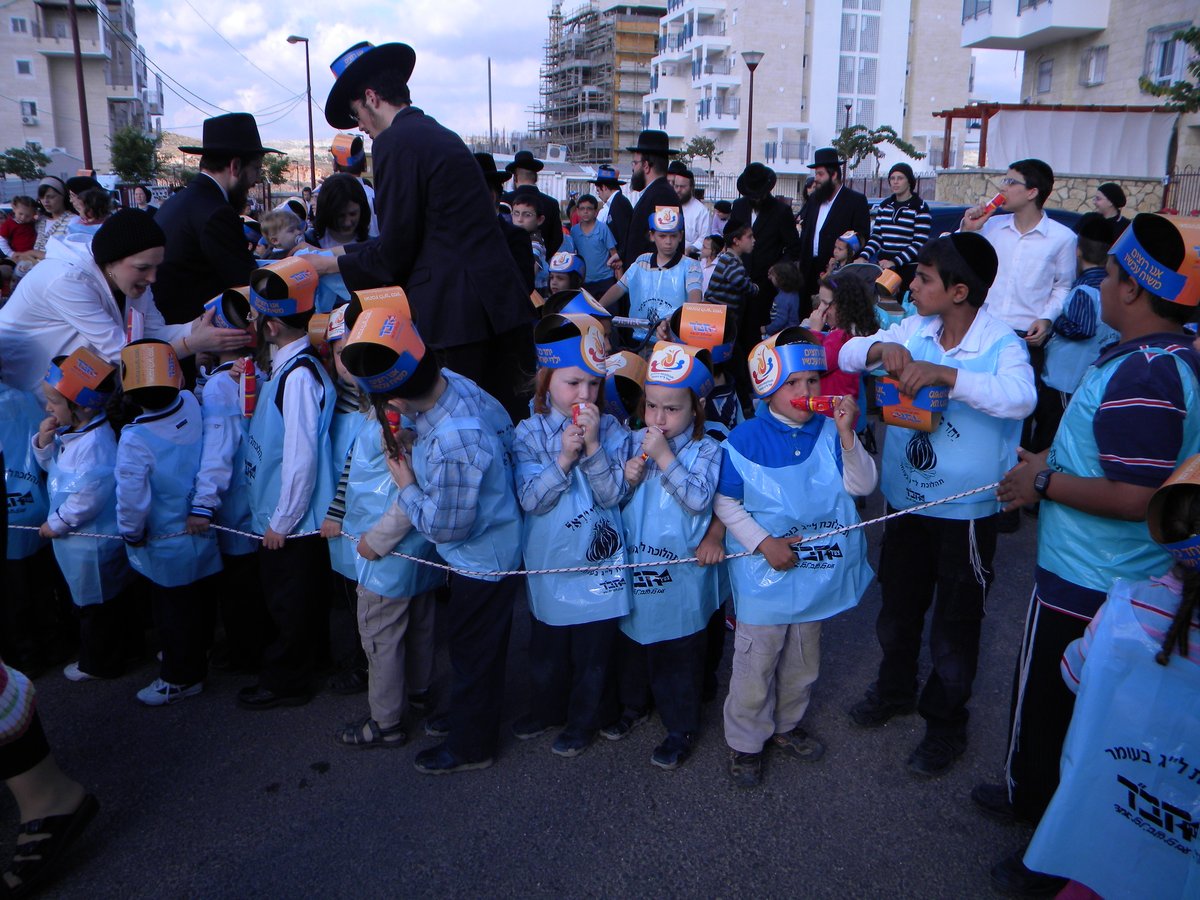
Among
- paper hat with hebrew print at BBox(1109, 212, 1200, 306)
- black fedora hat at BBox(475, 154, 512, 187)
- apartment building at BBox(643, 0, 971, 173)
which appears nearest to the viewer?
paper hat with hebrew print at BBox(1109, 212, 1200, 306)

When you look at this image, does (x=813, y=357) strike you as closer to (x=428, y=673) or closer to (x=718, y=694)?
(x=718, y=694)

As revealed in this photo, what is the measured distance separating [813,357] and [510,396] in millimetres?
1884

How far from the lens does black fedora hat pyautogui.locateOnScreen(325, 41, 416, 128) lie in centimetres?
383

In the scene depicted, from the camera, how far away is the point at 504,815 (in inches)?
120

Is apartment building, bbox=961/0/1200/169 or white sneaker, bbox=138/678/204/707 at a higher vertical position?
apartment building, bbox=961/0/1200/169

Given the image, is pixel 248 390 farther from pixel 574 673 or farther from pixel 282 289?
pixel 574 673

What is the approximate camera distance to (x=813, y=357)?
307 cm

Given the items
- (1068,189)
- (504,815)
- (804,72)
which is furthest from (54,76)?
(504,815)

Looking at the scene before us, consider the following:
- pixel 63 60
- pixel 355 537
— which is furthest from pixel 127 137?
pixel 355 537

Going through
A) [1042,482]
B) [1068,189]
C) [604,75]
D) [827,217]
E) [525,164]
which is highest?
[604,75]

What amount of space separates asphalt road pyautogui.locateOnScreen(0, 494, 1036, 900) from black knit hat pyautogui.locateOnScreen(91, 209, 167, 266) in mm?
1941

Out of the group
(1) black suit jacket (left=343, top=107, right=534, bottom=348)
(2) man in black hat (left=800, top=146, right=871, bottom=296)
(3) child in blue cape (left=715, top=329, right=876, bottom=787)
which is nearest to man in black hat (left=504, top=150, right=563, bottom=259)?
(2) man in black hat (left=800, top=146, right=871, bottom=296)

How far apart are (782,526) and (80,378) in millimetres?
2898

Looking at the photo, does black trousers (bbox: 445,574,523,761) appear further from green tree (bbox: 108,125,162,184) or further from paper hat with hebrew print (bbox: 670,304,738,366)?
green tree (bbox: 108,125,162,184)
